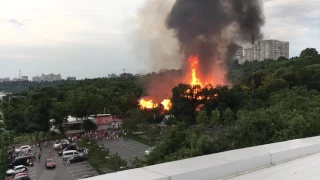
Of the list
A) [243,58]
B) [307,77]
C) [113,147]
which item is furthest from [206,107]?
[243,58]

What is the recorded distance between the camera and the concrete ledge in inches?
71.7

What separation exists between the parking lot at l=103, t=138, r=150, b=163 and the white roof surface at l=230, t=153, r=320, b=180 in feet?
43.7

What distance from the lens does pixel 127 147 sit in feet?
60.1

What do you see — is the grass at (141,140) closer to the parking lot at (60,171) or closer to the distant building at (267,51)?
the parking lot at (60,171)

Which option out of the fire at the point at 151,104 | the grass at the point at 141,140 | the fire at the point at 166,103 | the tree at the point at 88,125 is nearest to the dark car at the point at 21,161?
the grass at the point at 141,140

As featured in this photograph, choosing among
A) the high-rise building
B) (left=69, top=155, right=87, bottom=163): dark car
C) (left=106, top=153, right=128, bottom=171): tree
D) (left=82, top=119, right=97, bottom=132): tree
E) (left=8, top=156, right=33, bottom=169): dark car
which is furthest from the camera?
the high-rise building

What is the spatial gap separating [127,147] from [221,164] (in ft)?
54.8

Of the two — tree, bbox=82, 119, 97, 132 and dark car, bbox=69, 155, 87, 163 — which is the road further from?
tree, bbox=82, 119, 97, 132

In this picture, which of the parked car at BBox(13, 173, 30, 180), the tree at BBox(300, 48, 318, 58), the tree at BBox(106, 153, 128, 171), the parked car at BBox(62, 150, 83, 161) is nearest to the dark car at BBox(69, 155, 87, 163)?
the parked car at BBox(62, 150, 83, 161)

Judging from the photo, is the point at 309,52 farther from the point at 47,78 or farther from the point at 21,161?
the point at 47,78

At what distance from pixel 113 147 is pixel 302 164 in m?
16.7

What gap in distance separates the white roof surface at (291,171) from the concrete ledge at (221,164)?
0.19 ft

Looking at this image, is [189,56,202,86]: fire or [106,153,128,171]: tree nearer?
[106,153,128,171]: tree

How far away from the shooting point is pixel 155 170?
1918 millimetres
